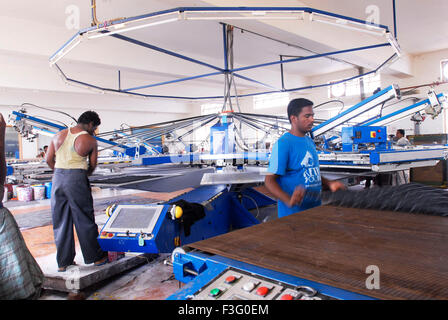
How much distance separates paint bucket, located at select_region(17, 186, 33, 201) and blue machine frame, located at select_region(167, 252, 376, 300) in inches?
226

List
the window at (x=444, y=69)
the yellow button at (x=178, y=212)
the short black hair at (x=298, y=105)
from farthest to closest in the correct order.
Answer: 1. the window at (x=444, y=69)
2. the yellow button at (x=178, y=212)
3. the short black hair at (x=298, y=105)

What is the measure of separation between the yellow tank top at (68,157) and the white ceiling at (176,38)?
228 centimetres

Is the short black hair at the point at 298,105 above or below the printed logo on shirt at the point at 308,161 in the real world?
above

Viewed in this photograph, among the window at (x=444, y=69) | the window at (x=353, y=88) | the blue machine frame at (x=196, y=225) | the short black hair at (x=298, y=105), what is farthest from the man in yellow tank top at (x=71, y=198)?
the window at (x=444, y=69)

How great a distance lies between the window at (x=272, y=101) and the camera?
12.8 m

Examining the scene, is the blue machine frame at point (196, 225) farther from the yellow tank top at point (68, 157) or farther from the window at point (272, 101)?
the window at point (272, 101)

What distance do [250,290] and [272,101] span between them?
13.1 metres

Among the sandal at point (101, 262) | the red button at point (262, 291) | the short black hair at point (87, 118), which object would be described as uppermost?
the short black hair at point (87, 118)

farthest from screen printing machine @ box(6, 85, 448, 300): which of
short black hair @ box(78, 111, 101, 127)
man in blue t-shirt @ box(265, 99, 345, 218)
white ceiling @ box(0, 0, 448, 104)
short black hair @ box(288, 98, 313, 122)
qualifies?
white ceiling @ box(0, 0, 448, 104)

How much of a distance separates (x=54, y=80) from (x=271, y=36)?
7.34m

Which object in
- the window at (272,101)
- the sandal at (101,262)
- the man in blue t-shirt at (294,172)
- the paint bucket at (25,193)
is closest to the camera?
the man in blue t-shirt at (294,172)

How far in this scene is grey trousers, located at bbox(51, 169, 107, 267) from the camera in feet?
7.14

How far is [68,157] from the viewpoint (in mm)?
2197

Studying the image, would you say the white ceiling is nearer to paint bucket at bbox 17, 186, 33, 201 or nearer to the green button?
paint bucket at bbox 17, 186, 33, 201
